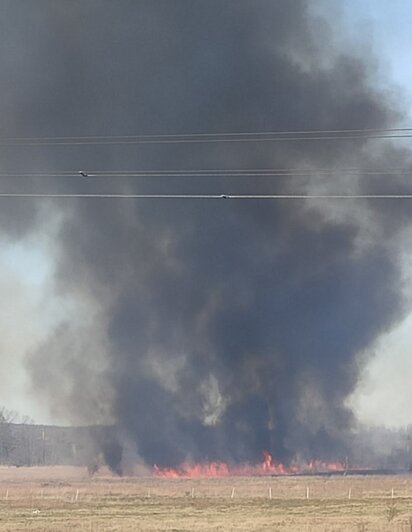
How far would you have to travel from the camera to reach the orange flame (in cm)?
8012

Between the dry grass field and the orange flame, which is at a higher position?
the orange flame

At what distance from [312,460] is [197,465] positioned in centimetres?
1357

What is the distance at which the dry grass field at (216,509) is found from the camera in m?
29.7

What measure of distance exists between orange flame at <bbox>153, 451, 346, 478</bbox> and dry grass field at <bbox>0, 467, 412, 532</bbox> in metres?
27.1

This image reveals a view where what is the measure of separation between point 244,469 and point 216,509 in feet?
153

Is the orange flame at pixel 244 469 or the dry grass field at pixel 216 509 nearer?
the dry grass field at pixel 216 509

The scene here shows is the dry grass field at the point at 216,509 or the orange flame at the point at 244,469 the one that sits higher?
the orange flame at the point at 244,469

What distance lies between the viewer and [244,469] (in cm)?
8256

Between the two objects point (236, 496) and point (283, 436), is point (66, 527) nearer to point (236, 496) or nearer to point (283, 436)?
point (236, 496)

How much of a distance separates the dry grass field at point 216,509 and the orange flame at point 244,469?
27.1 m

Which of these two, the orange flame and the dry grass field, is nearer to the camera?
the dry grass field

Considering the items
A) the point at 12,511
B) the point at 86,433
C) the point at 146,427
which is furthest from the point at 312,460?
the point at 12,511

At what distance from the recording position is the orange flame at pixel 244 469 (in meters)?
80.1

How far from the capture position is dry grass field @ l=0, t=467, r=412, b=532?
29.7 meters
